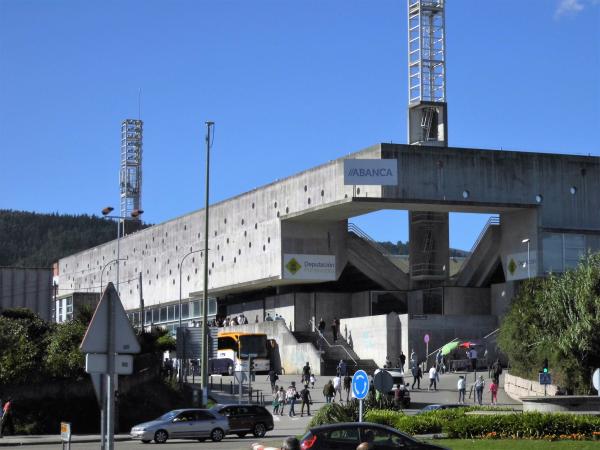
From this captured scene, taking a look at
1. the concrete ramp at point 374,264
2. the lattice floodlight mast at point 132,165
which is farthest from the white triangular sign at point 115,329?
the lattice floodlight mast at point 132,165

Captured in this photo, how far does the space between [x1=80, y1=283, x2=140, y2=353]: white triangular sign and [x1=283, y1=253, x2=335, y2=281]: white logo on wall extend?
5690 cm

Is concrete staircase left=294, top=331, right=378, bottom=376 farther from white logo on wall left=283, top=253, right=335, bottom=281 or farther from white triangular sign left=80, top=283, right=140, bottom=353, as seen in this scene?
white triangular sign left=80, top=283, right=140, bottom=353

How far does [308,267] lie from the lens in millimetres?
71062

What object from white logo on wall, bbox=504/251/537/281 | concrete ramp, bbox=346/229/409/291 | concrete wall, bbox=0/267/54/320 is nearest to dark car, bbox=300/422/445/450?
concrete wall, bbox=0/267/54/320

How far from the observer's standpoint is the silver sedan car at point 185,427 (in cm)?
3388

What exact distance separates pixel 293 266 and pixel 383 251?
25.1ft

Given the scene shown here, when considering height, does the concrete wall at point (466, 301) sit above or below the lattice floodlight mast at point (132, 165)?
below

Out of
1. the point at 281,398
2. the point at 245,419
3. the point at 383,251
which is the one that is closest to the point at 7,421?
the point at 245,419

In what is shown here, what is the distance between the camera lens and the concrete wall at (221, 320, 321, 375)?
65125 mm

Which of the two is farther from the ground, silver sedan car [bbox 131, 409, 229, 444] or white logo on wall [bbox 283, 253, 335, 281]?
white logo on wall [bbox 283, 253, 335, 281]

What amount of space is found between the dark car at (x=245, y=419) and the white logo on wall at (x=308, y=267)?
110 ft

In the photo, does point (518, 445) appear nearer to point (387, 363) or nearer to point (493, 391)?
point (493, 391)

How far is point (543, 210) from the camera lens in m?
65.9

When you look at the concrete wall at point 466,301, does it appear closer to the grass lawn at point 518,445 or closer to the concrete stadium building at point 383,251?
the concrete stadium building at point 383,251
